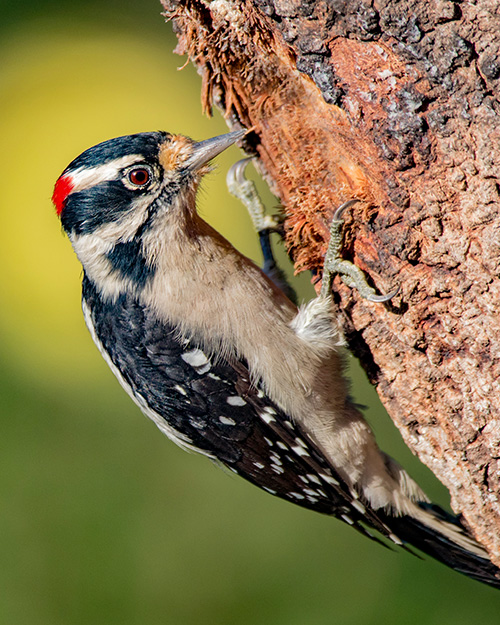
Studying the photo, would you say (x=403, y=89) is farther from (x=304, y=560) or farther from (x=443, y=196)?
(x=304, y=560)

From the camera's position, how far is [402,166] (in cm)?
232

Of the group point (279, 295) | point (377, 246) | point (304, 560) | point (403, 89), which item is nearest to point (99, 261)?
point (279, 295)

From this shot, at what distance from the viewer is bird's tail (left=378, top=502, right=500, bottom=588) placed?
120 inches

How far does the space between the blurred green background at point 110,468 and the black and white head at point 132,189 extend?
1.84 meters

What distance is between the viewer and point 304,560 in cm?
475

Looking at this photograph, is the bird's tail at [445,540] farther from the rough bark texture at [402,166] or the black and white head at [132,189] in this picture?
the black and white head at [132,189]

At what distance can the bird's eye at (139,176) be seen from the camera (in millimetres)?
2893

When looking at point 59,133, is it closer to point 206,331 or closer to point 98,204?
point 98,204

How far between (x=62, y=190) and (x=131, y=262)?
462 mm

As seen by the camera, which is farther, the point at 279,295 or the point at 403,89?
the point at 279,295

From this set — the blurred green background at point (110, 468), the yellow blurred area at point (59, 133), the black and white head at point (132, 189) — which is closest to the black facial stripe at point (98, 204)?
the black and white head at point (132, 189)

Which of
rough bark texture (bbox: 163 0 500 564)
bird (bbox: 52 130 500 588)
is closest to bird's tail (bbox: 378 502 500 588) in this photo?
bird (bbox: 52 130 500 588)

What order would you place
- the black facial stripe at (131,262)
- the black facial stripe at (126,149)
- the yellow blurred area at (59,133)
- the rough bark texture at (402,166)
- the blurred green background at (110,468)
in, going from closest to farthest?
the rough bark texture at (402,166) → the black facial stripe at (126,149) → the black facial stripe at (131,262) → the blurred green background at (110,468) → the yellow blurred area at (59,133)

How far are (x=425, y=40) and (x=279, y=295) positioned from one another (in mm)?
1474
